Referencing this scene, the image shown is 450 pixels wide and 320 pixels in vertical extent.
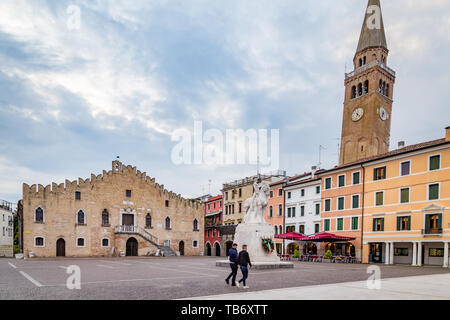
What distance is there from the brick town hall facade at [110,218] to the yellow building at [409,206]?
1022 inches

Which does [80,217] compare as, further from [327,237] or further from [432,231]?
[432,231]

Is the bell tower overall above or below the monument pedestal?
above

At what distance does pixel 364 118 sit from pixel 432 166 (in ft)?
94.1

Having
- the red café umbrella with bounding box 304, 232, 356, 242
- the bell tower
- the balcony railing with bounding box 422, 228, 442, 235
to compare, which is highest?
the bell tower

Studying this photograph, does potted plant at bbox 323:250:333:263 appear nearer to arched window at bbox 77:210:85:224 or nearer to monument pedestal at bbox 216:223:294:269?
monument pedestal at bbox 216:223:294:269

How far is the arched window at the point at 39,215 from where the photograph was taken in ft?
137

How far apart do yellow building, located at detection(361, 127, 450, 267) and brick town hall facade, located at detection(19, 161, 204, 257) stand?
25959 mm

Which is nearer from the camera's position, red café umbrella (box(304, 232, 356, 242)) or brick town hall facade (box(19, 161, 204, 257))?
red café umbrella (box(304, 232, 356, 242))

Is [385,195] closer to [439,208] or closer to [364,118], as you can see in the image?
[439,208]

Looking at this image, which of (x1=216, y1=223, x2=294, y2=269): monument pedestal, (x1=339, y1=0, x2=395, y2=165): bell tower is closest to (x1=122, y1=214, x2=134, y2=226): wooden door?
(x1=216, y1=223, x2=294, y2=269): monument pedestal

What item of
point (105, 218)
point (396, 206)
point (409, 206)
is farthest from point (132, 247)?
point (409, 206)

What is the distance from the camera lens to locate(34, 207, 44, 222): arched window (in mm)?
41625

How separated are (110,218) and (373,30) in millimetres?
51525
